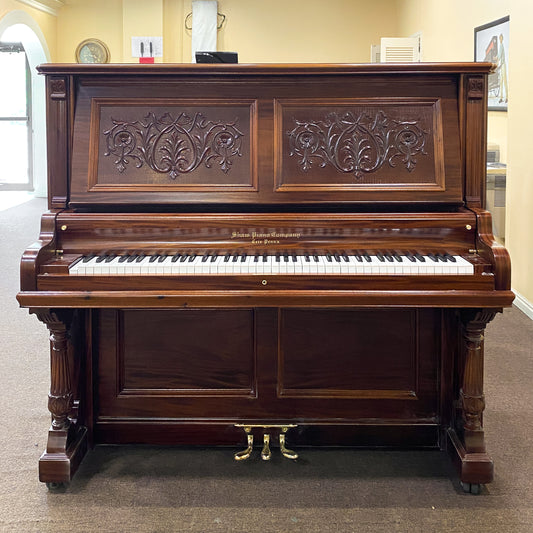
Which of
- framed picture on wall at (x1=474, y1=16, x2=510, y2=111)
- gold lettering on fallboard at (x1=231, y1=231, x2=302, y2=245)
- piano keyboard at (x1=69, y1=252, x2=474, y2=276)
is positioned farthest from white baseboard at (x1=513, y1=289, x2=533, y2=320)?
gold lettering on fallboard at (x1=231, y1=231, x2=302, y2=245)

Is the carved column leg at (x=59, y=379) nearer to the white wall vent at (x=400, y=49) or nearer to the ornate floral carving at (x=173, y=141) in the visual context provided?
the ornate floral carving at (x=173, y=141)

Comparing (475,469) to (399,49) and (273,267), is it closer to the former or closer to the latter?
(273,267)

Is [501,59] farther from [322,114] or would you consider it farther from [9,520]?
[9,520]

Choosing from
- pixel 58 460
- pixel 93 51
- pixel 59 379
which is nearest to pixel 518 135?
pixel 59 379

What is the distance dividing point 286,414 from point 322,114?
3.54 ft

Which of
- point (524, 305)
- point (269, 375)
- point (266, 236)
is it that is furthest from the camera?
point (524, 305)

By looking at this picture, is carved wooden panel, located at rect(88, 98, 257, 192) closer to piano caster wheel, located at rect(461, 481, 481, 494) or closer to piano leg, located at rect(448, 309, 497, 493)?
piano leg, located at rect(448, 309, 497, 493)

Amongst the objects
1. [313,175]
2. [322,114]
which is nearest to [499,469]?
[313,175]

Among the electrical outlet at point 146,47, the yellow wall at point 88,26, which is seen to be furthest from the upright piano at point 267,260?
the yellow wall at point 88,26

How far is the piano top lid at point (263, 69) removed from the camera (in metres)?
2.33

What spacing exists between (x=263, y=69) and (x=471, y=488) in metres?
1.56

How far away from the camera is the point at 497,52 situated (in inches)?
213

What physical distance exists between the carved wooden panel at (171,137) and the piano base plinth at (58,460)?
0.91 meters

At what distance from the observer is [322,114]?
242cm
